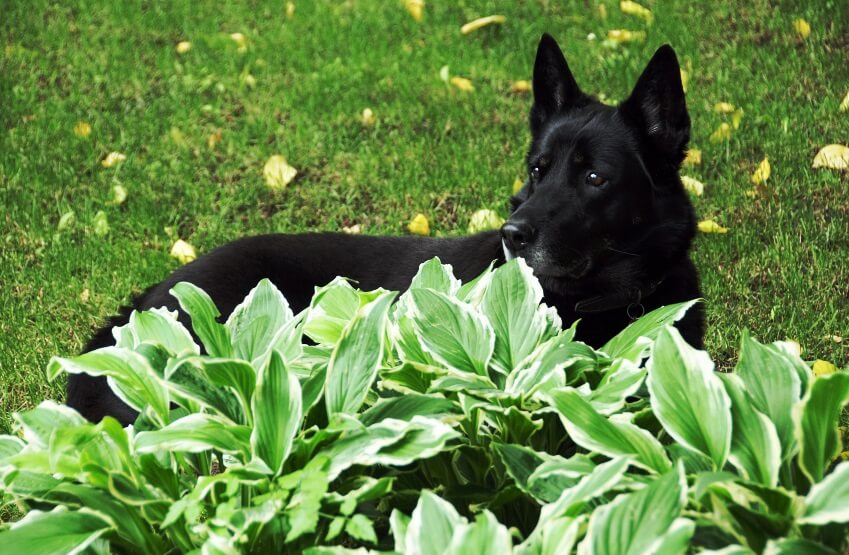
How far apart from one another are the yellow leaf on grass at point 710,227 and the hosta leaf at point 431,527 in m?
3.40

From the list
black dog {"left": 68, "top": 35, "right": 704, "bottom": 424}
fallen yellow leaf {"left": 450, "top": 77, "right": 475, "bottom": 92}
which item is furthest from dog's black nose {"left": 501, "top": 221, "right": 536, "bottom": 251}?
fallen yellow leaf {"left": 450, "top": 77, "right": 475, "bottom": 92}

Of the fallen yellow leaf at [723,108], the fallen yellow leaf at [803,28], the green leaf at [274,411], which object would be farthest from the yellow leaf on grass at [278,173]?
the green leaf at [274,411]

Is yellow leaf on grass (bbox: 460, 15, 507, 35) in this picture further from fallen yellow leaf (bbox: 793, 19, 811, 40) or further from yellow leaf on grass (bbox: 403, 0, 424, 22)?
fallen yellow leaf (bbox: 793, 19, 811, 40)

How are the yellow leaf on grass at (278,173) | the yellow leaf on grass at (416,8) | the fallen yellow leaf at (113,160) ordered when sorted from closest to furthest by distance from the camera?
the yellow leaf on grass at (278,173) → the fallen yellow leaf at (113,160) → the yellow leaf on grass at (416,8)

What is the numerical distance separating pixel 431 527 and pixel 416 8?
231 inches

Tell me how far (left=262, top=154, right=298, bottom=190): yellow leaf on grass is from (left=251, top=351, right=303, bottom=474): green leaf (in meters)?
3.83

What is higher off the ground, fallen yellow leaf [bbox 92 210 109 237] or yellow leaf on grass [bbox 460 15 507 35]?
yellow leaf on grass [bbox 460 15 507 35]

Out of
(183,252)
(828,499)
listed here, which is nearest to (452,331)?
(828,499)

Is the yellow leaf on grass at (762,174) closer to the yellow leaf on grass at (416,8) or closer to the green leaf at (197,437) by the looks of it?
the yellow leaf on grass at (416,8)

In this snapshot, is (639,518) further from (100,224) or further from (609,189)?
Answer: (100,224)

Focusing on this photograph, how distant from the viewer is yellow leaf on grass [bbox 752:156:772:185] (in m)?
4.80

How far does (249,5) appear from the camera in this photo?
7.50 m

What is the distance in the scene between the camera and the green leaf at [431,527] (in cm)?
141

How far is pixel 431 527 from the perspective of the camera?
1435mm
